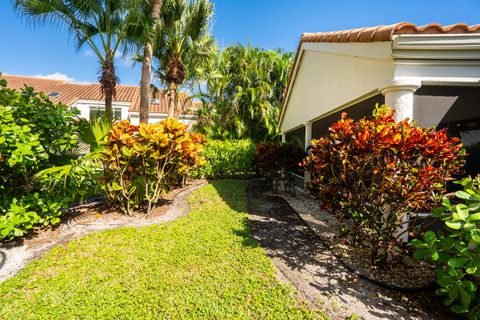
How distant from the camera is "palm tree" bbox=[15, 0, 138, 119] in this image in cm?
775

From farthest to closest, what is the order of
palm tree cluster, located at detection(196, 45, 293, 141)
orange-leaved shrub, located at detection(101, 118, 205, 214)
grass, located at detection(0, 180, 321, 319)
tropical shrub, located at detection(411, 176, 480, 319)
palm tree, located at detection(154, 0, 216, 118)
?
palm tree cluster, located at detection(196, 45, 293, 141)
palm tree, located at detection(154, 0, 216, 118)
orange-leaved shrub, located at detection(101, 118, 205, 214)
grass, located at detection(0, 180, 321, 319)
tropical shrub, located at detection(411, 176, 480, 319)

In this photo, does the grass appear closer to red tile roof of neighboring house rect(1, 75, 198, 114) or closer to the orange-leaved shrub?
the orange-leaved shrub

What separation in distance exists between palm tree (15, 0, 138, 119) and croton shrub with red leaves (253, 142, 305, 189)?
5800 millimetres

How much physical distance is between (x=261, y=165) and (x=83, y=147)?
6.06m

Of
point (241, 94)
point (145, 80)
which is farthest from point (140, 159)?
point (241, 94)

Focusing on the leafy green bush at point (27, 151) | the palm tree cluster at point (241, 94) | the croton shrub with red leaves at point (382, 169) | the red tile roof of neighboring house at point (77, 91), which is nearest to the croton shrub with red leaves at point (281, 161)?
the croton shrub with red leaves at point (382, 169)

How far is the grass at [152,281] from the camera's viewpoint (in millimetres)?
2805

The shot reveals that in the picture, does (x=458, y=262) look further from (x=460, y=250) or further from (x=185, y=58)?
(x=185, y=58)

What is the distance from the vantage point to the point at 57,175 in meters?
4.48

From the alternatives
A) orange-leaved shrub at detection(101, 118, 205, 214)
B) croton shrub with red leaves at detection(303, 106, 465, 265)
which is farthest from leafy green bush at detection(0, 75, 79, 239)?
croton shrub with red leaves at detection(303, 106, 465, 265)

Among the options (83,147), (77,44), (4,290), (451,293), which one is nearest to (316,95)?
(451,293)

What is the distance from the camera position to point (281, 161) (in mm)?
8797

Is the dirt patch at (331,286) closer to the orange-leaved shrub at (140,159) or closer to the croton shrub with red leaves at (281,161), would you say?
the orange-leaved shrub at (140,159)

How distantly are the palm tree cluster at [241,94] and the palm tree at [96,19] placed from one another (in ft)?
26.5
